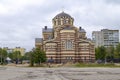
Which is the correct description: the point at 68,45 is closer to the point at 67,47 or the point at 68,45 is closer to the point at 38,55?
the point at 67,47

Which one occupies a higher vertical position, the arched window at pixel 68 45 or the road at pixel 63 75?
the arched window at pixel 68 45

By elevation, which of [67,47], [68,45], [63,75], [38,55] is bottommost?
[63,75]

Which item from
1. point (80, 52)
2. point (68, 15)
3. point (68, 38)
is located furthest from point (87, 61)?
point (68, 15)

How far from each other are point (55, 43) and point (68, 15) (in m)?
13.2

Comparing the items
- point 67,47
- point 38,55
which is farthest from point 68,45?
point 38,55

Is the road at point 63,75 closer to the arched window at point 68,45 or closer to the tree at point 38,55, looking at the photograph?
the tree at point 38,55

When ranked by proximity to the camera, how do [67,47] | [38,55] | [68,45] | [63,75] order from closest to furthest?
[63,75]
[38,55]
[67,47]
[68,45]

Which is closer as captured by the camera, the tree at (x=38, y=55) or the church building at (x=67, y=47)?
the tree at (x=38, y=55)

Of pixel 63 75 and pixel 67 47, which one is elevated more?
pixel 67 47

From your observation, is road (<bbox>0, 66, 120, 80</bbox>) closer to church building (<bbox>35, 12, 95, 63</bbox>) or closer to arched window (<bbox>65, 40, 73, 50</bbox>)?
church building (<bbox>35, 12, 95, 63</bbox>)

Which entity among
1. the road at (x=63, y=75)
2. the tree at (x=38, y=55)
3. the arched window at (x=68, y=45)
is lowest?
the road at (x=63, y=75)

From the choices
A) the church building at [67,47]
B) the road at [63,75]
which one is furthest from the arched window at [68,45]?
the road at [63,75]

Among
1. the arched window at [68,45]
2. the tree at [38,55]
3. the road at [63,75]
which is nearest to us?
the road at [63,75]

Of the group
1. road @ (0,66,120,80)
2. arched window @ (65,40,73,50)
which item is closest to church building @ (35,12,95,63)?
arched window @ (65,40,73,50)
